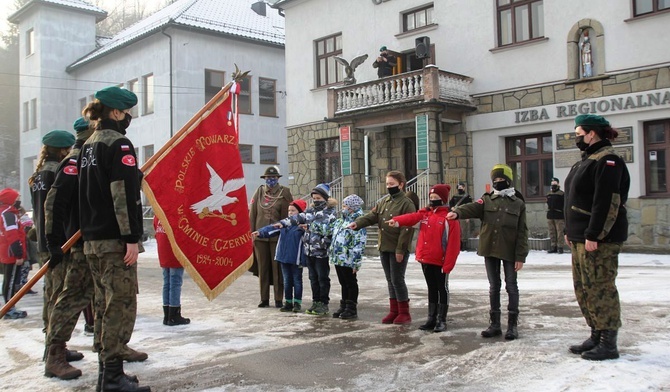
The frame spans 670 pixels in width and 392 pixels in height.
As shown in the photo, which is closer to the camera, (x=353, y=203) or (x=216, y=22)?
(x=353, y=203)

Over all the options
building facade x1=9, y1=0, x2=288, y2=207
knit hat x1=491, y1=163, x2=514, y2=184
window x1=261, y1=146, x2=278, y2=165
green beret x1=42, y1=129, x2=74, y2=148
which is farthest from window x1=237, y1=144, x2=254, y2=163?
knit hat x1=491, y1=163, x2=514, y2=184

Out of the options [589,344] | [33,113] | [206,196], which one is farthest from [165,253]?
[33,113]

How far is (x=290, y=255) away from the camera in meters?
8.08

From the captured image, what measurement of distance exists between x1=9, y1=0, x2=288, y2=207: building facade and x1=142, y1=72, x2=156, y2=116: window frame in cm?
5

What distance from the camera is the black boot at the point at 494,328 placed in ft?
Result: 20.3

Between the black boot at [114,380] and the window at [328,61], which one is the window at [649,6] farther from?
the black boot at [114,380]

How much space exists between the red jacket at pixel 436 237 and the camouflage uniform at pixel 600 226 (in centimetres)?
144

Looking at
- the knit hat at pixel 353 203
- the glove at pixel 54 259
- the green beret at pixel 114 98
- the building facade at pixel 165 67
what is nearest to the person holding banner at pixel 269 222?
the knit hat at pixel 353 203

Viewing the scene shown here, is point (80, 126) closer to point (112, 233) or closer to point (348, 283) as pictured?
point (112, 233)

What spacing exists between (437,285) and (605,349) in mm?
1988

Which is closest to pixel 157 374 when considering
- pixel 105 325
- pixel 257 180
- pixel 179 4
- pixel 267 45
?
pixel 105 325

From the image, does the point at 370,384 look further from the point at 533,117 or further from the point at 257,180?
the point at 257,180

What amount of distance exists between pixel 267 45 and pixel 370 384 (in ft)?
94.4

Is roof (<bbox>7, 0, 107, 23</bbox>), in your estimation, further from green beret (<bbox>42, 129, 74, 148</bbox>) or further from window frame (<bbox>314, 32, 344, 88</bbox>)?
green beret (<bbox>42, 129, 74, 148</bbox>)
